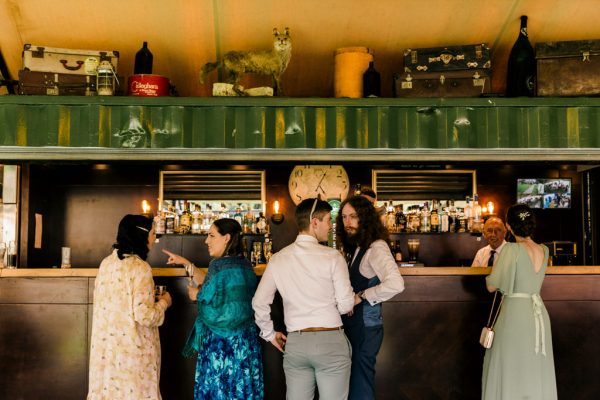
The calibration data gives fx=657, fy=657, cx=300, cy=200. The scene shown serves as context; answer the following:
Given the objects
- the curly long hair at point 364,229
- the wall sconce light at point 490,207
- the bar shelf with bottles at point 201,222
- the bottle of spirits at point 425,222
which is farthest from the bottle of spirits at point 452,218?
the curly long hair at point 364,229

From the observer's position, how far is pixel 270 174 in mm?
7785

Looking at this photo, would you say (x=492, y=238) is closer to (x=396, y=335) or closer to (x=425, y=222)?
(x=425, y=222)

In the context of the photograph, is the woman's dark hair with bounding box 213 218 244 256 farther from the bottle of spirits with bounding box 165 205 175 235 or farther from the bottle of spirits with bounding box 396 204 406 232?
the bottle of spirits with bounding box 396 204 406 232

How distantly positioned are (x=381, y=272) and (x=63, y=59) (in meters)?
3.31

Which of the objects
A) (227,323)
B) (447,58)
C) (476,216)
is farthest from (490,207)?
(227,323)

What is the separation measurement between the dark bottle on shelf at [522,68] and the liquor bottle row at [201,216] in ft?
10.6

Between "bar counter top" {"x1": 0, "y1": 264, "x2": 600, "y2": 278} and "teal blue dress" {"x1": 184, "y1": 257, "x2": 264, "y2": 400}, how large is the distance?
107 centimetres

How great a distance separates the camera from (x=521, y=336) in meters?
4.41

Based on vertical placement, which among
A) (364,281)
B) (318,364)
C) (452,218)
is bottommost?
Result: (318,364)

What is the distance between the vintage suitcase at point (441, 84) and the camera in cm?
544

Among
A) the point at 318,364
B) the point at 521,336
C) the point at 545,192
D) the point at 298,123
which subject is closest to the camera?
the point at 318,364

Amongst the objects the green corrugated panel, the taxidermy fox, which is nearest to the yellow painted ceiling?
the taxidermy fox

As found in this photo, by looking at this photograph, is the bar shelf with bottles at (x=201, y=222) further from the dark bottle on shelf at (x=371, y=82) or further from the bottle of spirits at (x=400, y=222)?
the dark bottle on shelf at (x=371, y=82)

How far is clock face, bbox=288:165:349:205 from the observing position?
7.60 meters
